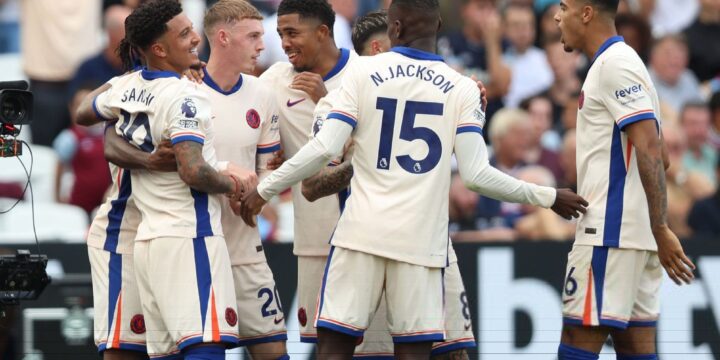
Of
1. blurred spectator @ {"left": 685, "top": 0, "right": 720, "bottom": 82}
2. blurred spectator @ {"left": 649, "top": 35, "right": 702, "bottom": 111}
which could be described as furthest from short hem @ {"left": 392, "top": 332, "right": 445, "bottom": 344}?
blurred spectator @ {"left": 685, "top": 0, "right": 720, "bottom": 82}

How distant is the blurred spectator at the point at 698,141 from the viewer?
12758 mm

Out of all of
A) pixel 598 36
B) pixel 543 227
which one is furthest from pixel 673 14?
pixel 598 36

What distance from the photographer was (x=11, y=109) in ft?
23.4

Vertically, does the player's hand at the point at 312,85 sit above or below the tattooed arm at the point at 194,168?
above

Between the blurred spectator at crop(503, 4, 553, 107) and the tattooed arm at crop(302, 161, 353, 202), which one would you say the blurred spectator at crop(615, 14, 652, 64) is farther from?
the tattooed arm at crop(302, 161, 353, 202)

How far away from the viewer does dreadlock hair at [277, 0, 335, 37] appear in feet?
25.8

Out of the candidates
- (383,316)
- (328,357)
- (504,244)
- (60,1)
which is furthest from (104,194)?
(328,357)

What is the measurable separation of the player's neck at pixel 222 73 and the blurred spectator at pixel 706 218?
5157mm

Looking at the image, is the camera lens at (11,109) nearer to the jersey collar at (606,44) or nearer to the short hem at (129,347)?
the short hem at (129,347)

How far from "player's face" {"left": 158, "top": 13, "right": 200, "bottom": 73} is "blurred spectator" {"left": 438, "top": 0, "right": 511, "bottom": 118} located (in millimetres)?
5873

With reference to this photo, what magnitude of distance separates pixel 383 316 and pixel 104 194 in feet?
14.0

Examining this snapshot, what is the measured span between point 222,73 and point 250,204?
931 mm

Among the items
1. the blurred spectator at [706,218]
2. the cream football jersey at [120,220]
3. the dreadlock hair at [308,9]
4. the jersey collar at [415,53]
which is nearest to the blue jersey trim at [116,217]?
the cream football jersey at [120,220]

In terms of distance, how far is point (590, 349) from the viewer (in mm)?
7285
